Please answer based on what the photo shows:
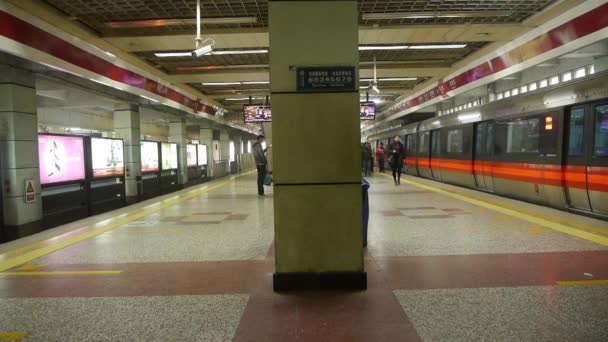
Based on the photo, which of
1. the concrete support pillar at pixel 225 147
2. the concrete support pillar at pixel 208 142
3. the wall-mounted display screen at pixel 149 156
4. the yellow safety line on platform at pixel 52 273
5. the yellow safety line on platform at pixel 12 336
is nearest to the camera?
the yellow safety line on platform at pixel 12 336

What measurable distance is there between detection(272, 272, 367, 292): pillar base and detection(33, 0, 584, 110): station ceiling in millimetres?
6007

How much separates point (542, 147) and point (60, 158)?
10.2 metres

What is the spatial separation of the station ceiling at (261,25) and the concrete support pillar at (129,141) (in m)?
1.84

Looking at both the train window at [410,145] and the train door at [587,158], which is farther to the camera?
the train window at [410,145]

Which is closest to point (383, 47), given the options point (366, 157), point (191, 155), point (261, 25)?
point (261, 25)

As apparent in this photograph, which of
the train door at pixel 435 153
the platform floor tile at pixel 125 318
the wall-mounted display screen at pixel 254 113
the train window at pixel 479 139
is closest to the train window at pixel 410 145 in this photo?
the train door at pixel 435 153

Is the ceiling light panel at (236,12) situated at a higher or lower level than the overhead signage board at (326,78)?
higher

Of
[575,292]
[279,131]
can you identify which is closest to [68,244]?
[279,131]

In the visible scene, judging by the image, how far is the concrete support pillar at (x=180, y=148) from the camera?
653 inches

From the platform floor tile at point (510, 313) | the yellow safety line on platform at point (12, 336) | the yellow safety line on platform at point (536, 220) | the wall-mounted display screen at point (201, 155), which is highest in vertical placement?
the wall-mounted display screen at point (201, 155)

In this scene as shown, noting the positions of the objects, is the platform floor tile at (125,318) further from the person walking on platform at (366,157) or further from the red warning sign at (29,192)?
the person walking on platform at (366,157)

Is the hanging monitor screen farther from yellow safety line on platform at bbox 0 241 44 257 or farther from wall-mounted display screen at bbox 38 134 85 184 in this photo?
yellow safety line on platform at bbox 0 241 44 257

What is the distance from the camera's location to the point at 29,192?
7.25m

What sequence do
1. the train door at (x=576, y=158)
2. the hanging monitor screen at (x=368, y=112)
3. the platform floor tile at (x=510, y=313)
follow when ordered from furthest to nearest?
the hanging monitor screen at (x=368, y=112) < the train door at (x=576, y=158) < the platform floor tile at (x=510, y=313)
